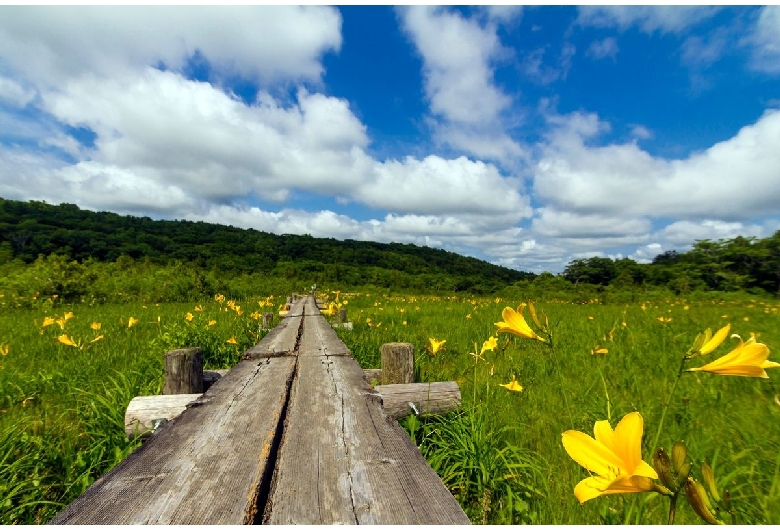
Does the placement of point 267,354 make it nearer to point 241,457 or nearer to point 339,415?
point 339,415

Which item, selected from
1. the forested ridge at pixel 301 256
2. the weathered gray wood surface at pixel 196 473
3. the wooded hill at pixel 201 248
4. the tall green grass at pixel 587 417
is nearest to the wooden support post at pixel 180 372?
the weathered gray wood surface at pixel 196 473

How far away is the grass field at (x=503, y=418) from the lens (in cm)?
166

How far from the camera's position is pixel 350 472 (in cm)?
136

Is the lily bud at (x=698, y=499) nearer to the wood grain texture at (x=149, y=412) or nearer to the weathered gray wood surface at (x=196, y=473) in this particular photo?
the weathered gray wood surface at (x=196, y=473)

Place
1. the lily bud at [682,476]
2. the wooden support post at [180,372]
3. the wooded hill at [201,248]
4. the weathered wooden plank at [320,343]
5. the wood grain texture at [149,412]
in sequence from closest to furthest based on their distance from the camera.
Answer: the lily bud at [682,476]
the wood grain texture at [149,412]
the wooden support post at [180,372]
the weathered wooden plank at [320,343]
the wooded hill at [201,248]

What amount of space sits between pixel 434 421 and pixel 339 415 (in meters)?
0.93

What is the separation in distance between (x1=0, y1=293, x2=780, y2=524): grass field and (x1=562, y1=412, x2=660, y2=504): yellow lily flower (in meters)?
0.11

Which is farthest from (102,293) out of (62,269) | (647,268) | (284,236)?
(284,236)

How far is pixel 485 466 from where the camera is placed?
1888 millimetres

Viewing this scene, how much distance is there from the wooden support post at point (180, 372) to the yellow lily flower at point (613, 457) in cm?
271

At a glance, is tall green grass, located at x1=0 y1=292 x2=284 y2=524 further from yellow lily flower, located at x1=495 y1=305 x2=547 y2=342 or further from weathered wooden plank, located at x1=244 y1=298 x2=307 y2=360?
yellow lily flower, located at x1=495 y1=305 x2=547 y2=342

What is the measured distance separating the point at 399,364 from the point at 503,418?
0.86m

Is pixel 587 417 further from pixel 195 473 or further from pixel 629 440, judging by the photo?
pixel 195 473

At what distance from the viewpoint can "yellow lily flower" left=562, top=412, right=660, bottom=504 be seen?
1.92ft
